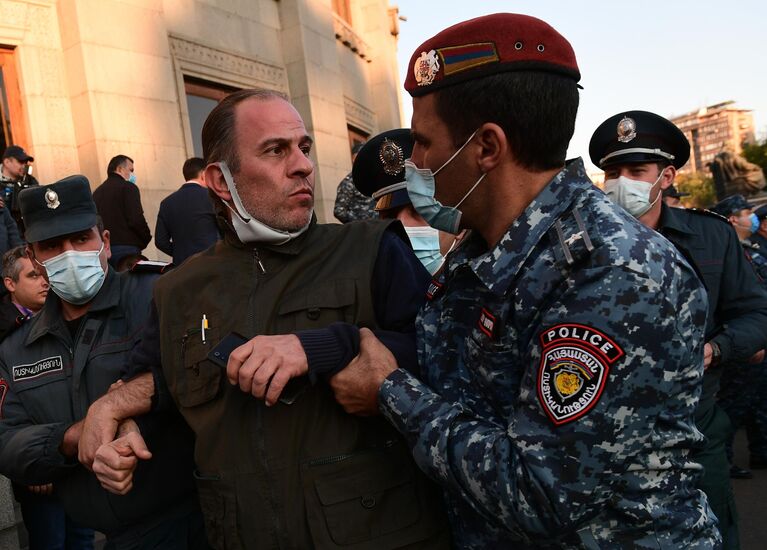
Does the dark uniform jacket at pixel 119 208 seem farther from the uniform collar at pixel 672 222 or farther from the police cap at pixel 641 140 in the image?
the uniform collar at pixel 672 222

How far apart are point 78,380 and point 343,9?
51.6ft

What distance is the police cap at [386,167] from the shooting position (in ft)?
11.5

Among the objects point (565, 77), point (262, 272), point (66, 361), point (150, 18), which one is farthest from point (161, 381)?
point (150, 18)

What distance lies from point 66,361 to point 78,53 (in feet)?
21.9

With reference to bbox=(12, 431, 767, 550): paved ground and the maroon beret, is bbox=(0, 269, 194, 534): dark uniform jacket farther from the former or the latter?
bbox=(12, 431, 767, 550): paved ground

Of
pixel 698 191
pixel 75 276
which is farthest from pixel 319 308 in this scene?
pixel 698 191

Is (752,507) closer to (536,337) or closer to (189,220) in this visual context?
(536,337)

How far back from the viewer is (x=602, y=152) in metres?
3.58

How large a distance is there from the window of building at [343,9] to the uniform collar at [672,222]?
14.3m

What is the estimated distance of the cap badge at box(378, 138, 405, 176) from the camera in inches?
138

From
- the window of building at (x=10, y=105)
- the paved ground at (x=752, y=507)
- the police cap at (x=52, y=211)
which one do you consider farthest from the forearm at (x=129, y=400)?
the window of building at (x=10, y=105)

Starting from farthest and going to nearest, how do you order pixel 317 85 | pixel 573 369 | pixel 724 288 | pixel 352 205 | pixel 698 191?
pixel 698 191, pixel 317 85, pixel 352 205, pixel 724 288, pixel 573 369

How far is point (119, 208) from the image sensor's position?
23.3ft

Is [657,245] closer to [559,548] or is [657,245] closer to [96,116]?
[559,548]
